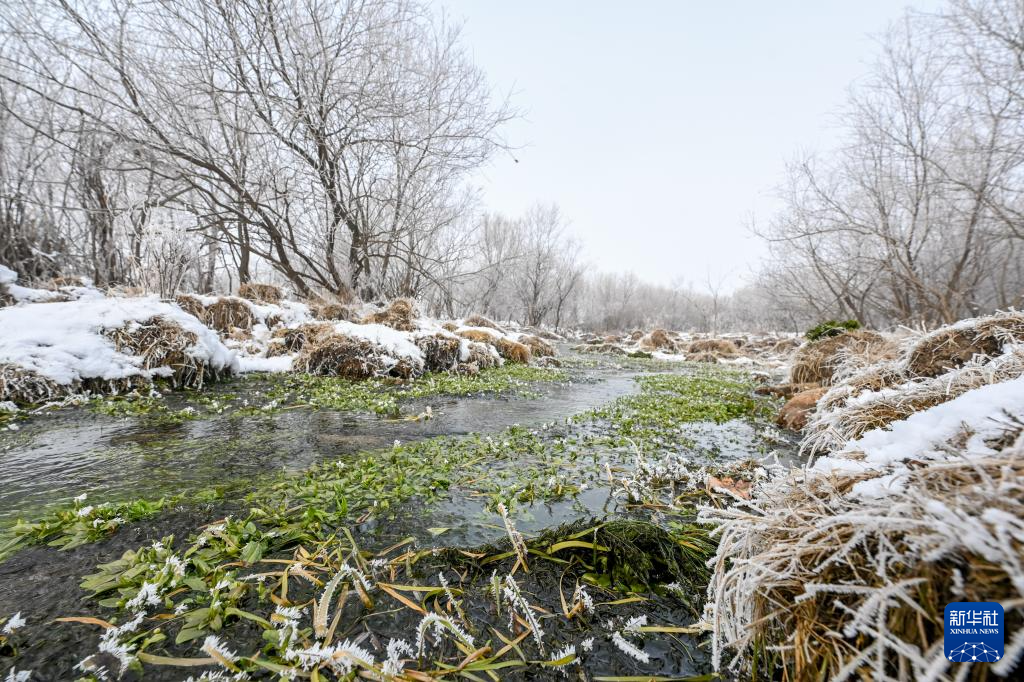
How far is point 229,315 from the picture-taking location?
26.5ft

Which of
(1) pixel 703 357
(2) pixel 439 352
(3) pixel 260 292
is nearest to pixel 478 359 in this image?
(2) pixel 439 352

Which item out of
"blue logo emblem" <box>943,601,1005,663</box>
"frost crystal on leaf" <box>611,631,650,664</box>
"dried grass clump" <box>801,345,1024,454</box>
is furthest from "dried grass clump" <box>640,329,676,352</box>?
"blue logo emblem" <box>943,601,1005,663</box>

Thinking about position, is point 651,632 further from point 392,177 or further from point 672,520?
point 392,177

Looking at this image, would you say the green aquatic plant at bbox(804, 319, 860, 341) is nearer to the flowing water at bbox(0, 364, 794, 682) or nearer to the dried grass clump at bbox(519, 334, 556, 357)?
the flowing water at bbox(0, 364, 794, 682)

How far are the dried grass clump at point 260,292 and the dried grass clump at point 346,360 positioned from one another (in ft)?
15.5

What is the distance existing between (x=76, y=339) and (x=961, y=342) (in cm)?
860

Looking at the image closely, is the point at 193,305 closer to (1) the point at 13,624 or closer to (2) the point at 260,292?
(2) the point at 260,292

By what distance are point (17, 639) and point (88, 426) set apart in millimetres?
2940

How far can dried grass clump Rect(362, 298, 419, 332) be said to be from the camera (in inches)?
Answer: 338

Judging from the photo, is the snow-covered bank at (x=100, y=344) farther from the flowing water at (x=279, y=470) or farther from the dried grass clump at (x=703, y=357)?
the dried grass clump at (x=703, y=357)

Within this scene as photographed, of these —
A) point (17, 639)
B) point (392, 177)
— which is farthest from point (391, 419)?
point (392, 177)

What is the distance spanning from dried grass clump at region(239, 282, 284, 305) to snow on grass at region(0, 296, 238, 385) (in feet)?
17.1

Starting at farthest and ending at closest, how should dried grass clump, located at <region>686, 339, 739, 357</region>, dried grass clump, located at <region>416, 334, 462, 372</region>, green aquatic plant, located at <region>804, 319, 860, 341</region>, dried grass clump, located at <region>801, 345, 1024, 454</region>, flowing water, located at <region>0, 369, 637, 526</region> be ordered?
dried grass clump, located at <region>686, 339, 739, 357</region> < dried grass clump, located at <region>416, 334, 462, 372</region> < green aquatic plant, located at <region>804, 319, 860, 341</region> < flowing water, located at <region>0, 369, 637, 526</region> < dried grass clump, located at <region>801, 345, 1024, 454</region>

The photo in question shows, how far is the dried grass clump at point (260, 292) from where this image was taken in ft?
33.3
